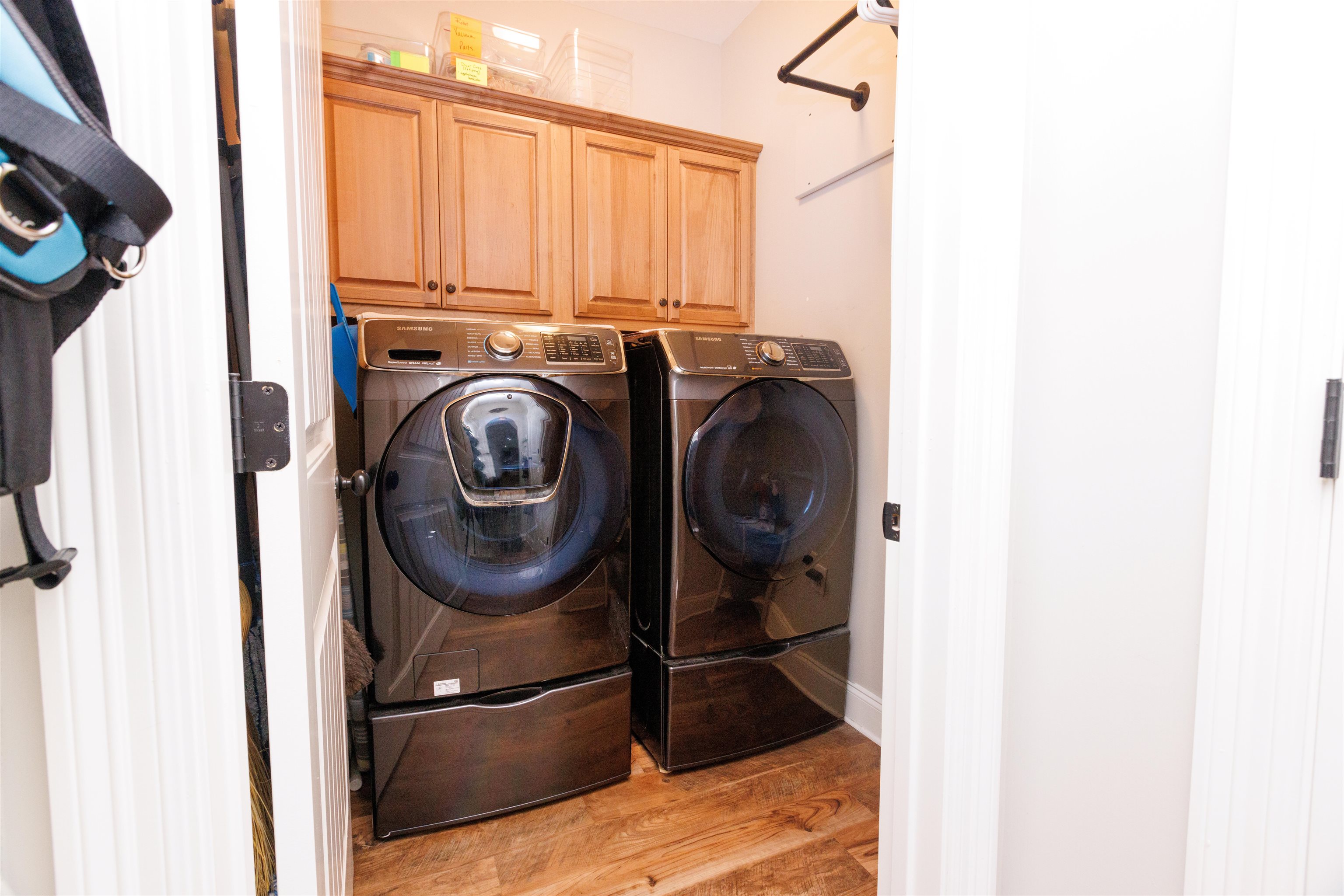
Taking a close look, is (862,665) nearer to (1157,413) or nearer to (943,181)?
(1157,413)

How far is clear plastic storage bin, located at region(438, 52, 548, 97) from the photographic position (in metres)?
1.87

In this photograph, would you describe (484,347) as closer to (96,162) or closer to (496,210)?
(496,210)

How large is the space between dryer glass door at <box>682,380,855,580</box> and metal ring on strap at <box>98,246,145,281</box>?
1.20m

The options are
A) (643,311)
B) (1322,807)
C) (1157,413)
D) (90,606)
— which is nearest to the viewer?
(90,606)

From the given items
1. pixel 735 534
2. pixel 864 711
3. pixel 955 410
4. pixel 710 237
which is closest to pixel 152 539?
pixel 955 410

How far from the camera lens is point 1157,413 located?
0.66 m

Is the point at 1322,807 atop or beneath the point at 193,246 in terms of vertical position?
beneath

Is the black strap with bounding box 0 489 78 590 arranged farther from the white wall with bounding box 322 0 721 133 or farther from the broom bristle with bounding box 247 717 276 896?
the white wall with bounding box 322 0 721 133

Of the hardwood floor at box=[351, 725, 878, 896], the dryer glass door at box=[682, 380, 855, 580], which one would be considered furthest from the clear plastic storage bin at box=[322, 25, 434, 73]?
the hardwood floor at box=[351, 725, 878, 896]

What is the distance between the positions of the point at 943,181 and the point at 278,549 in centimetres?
91

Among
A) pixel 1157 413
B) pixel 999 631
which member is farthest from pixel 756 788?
pixel 1157 413

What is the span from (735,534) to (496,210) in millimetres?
1302

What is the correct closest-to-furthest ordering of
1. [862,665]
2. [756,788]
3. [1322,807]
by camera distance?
[1322,807] < [756,788] < [862,665]

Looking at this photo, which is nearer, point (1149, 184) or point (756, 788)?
point (1149, 184)
